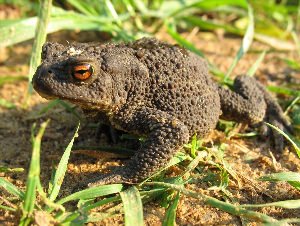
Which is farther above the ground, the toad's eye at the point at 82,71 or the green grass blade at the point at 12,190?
the toad's eye at the point at 82,71

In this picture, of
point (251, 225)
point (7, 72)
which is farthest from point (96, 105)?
point (7, 72)

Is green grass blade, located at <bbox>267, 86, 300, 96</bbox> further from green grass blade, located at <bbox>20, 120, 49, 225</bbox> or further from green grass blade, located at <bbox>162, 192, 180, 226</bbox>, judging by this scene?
green grass blade, located at <bbox>20, 120, 49, 225</bbox>

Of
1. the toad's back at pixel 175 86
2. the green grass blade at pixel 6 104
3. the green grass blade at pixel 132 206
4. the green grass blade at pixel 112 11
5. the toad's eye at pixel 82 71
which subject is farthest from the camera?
the green grass blade at pixel 112 11

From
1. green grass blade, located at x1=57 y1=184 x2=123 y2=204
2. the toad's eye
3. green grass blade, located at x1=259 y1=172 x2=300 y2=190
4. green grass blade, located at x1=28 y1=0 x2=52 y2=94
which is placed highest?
green grass blade, located at x1=28 y1=0 x2=52 y2=94

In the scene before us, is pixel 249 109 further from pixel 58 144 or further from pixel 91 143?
pixel 58 144

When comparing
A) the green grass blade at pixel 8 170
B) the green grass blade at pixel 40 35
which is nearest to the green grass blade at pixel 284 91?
the green grass blade at pixel 40 35

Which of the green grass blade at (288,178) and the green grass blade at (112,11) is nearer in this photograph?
the green grass blade at (288,178)

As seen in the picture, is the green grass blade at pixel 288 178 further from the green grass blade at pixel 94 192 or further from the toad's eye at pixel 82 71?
the toad's eye at pixel 82 71

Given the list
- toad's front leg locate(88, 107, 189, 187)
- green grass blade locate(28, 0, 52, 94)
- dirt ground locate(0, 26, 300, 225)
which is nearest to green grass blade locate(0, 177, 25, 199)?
dirt ground locate(0, 26, 300, 225)
